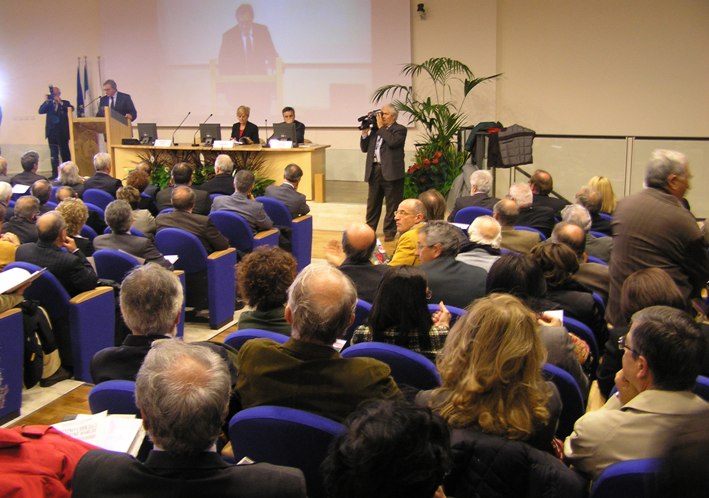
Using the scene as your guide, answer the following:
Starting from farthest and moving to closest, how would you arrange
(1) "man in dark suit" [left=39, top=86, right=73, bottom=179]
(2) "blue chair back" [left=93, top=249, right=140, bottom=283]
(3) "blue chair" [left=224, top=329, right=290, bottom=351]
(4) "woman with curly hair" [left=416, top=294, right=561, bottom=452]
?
(1) "man in dark suit" [left=39, top=86, right=73, bottom=179]
(2) "blue chair back" [left=93, top=249, right=140, bottom=283]
(3) "blue chair" [left=224, top=329, right=290, bottom=351]
(4) "woman with curly hair" [left=416, top=294, right=561, bottom=452]

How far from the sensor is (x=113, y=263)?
14.8 feet

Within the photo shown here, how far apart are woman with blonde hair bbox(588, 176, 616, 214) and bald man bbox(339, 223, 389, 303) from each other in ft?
8.09

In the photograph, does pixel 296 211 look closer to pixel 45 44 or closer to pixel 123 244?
pixel 123 244

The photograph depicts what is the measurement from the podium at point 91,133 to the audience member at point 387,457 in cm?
986

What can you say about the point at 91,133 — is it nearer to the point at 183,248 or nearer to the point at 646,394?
the point at 183,248

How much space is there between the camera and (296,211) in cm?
675

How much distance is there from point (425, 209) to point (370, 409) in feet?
11.7

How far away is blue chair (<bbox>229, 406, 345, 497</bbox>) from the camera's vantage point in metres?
1.91

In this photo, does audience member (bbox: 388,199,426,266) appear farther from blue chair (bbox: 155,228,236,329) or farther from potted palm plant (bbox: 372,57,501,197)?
potted palm plant (bbox: 372,57,501,197)

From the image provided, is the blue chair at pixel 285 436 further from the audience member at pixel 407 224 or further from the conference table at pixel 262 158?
the conference table at pixel 262 158

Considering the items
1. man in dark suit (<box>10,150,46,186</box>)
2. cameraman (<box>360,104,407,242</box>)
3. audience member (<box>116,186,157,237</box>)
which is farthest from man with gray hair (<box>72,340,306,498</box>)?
cameraman (<box>360,104,407,242</box>)

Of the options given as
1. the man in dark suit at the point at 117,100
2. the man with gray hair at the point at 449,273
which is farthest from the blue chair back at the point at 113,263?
the man in dark suit at the point at 117,100

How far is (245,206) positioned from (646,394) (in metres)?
4.48

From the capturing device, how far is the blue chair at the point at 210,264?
507 centimetres
